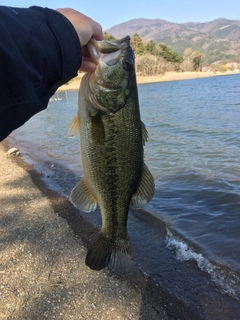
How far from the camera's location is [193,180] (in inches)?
403

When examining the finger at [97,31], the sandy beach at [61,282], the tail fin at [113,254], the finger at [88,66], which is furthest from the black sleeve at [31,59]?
the sandy beach at [61,282]

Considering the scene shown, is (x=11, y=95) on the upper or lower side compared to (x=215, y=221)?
upper

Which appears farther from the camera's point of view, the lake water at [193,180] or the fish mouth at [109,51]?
the lake water at [193,180]

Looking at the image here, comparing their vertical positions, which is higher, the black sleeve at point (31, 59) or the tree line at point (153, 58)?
the black sleeve at point (31, 59)

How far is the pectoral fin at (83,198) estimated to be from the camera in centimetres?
285

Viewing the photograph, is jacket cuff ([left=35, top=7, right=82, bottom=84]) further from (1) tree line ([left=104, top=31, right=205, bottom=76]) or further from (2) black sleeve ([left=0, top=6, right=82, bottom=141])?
(1) tree line ([left=104, top=31, right=205, bottom=76])

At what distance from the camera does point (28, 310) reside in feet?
13.1

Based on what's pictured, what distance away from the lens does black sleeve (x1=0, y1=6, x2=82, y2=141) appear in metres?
1.37

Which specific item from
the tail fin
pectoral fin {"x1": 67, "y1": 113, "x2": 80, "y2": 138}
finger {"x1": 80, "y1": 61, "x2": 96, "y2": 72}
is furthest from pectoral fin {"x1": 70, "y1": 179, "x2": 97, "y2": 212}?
finger {"x1": 80, "y1": 61, "x2": 96, "y2": 72}

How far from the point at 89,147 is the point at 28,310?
2700 mm

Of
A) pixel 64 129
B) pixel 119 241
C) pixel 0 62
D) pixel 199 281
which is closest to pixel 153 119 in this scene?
pixel 64 129

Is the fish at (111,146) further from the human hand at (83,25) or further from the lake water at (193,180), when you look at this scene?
the lake water at (193,180)

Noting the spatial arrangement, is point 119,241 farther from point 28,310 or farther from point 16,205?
point 16,205

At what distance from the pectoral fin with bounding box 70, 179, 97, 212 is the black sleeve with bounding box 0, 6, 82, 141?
1.29 meters
